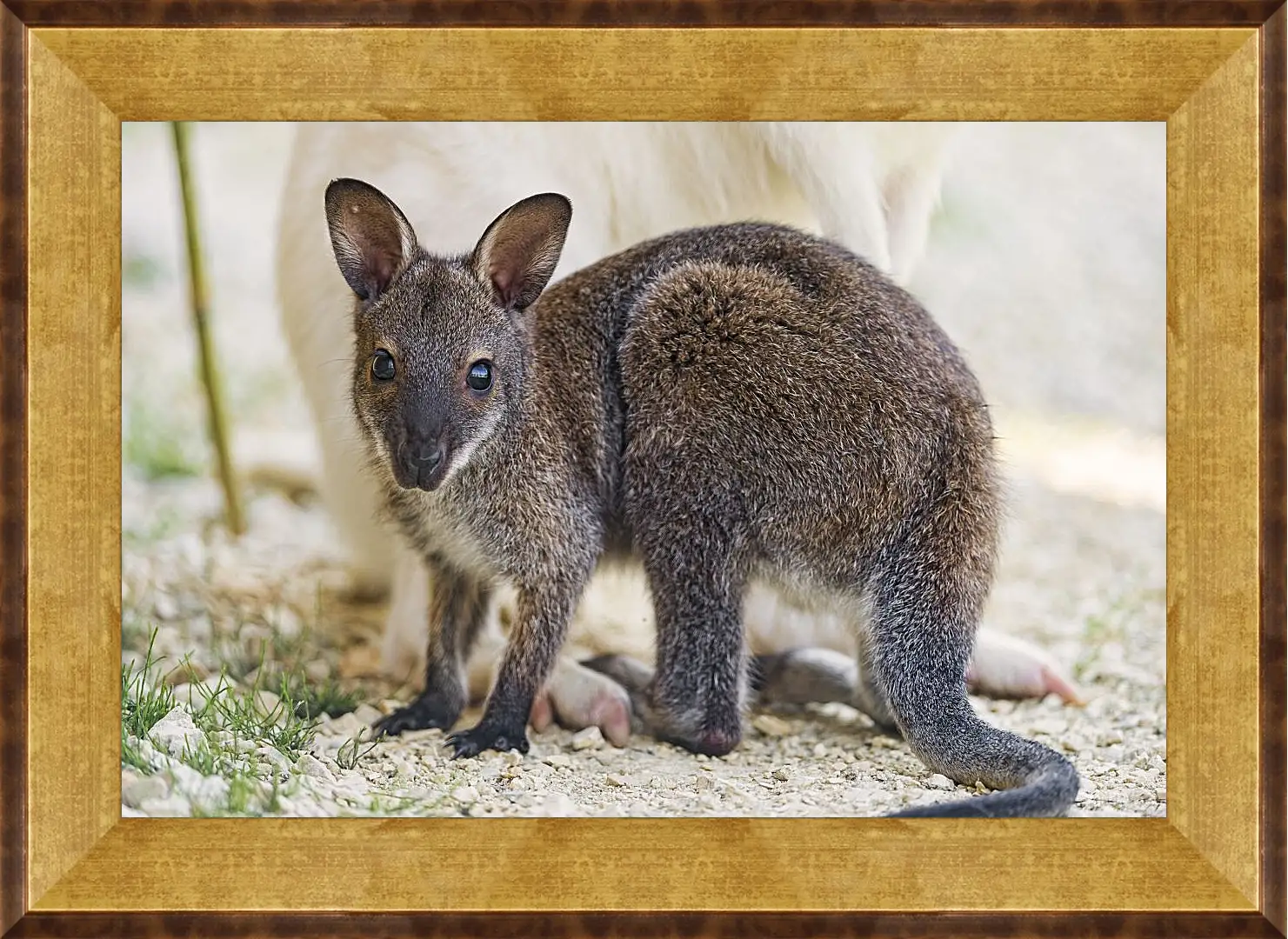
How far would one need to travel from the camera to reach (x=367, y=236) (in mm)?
2713

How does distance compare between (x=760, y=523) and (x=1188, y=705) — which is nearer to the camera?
(x=1188, y=705)

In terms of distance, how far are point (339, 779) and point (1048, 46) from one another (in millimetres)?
1861

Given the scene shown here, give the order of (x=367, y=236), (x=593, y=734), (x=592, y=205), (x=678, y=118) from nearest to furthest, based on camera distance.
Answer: (x=678, y=118)
(x=367, y=236)
(x=593, y=734)
(x=592, y=205)

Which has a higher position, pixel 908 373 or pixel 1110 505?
pixel 908 373

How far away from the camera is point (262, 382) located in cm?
677

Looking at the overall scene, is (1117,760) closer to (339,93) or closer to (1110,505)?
(339,93)

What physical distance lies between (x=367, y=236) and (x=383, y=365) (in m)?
0.25

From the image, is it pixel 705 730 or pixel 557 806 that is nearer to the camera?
pixel 557 806

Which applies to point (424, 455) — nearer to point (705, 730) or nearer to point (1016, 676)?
point (705, 730)

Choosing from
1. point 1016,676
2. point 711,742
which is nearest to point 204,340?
point 711,742

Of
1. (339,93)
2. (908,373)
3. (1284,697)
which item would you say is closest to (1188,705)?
(1284,697)

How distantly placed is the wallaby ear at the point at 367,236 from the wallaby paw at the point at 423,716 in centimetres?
89

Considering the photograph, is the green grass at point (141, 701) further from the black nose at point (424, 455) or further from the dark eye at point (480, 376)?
the dark eye at point (480, 376)

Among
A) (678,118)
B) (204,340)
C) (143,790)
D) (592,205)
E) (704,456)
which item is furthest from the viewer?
(204,340)
